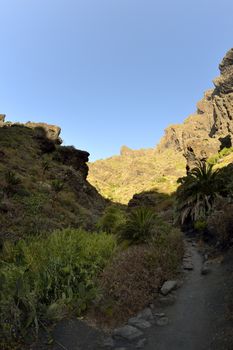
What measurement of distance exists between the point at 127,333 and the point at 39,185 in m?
24.4

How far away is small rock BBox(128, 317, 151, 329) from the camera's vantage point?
802 cm

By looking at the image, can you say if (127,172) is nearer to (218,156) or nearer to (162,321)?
(218,156)

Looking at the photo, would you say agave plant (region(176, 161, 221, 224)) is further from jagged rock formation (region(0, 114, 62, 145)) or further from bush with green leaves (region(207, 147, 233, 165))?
jagged rock formation (region(0, 114, 62, 145))

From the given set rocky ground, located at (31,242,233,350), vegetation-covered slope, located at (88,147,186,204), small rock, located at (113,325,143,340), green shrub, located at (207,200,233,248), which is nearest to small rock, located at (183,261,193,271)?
green shrub, located at (207,200,233,248)

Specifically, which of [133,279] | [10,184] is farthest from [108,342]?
[10,184]

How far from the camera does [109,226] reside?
19.8m

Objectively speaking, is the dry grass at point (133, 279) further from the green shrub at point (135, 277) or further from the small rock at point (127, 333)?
the small rock at point (127, 333)

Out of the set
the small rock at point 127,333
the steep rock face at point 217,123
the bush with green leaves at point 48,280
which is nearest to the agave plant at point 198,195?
the bush with green leaves at point 48,280

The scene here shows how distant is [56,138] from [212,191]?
40.0 metres

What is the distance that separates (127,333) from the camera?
7.62 m

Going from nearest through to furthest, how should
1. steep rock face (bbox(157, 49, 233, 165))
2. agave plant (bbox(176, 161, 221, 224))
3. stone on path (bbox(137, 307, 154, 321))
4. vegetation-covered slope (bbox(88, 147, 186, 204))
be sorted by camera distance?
stone on path (bbox(137, 307, 154, 321)), agave plant (bbox(176, 161, 221, 224)), steep rock face (bbox(157, 49, 233, 165)), vegetation-covered slope (bbox(88, 147, 186, 204))

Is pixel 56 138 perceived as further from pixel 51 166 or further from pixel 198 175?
pixel 198 175

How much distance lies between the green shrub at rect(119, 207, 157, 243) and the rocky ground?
2.69m

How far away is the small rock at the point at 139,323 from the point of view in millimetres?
8017
